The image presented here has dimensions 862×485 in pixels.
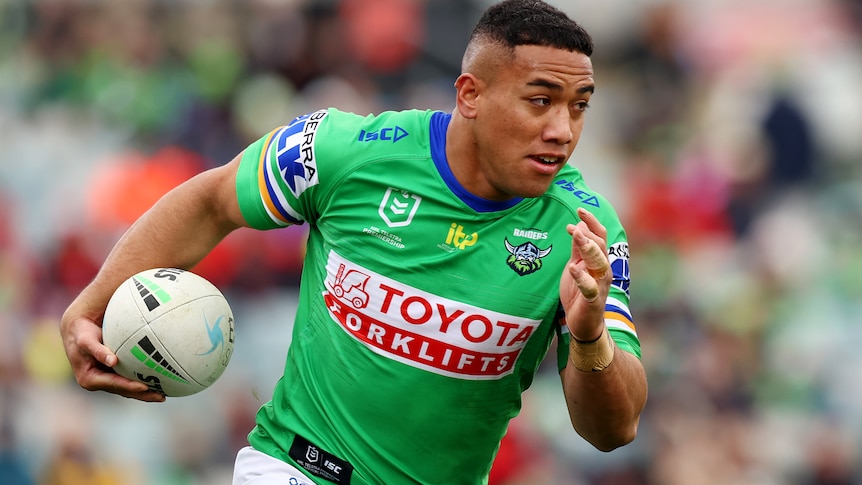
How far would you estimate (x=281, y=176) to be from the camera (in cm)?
566

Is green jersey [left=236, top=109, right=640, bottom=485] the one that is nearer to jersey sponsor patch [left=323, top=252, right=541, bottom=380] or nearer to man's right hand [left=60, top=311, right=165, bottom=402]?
jersey sponsor patch [left=323, top=252, right=541, bottom=380]

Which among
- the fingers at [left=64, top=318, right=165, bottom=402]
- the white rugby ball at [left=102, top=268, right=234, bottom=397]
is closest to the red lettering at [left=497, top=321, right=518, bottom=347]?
the white rugby ball at [left=102, top=268, right=234, bottom=397]

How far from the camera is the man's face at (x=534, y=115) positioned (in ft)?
17.2

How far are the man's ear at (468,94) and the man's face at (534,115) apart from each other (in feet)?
0.27

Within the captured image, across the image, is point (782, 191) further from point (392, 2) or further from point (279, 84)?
point (279, 84)

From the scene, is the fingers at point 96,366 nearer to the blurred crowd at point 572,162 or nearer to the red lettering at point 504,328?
the red lettering at point 504,328

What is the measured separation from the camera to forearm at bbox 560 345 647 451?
5039mm

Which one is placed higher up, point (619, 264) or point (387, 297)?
point (619, 264)

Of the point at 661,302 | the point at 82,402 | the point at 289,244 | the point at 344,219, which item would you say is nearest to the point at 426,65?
the point at 289,244

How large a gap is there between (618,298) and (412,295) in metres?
0.87

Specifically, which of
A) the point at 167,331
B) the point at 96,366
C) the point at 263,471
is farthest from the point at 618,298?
the point at 96,366

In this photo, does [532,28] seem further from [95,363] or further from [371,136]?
[95,363]

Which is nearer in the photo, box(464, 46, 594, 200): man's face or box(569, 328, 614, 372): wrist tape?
box(569, 328, 614, 372): wrist tape

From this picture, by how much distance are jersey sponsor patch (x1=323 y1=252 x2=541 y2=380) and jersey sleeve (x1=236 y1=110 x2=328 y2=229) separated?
42cm
